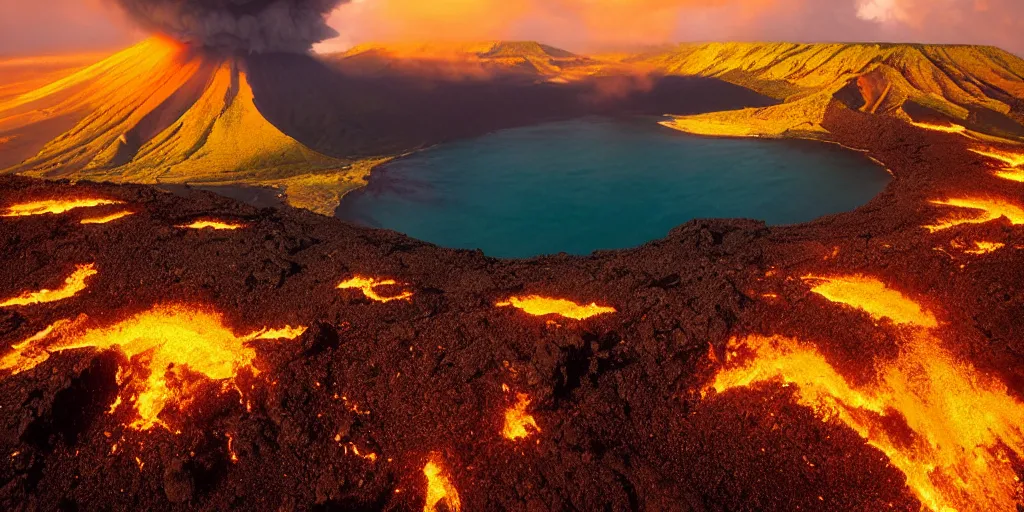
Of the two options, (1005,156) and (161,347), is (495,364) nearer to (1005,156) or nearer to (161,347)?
(161,347)

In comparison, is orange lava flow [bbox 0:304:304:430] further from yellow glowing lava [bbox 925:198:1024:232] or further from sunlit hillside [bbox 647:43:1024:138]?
sunlit hillside [bbox 647:43:1024:138]

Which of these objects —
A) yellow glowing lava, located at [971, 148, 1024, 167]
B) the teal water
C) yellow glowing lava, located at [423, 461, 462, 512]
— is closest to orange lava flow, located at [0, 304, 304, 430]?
yellow glowing lava, located at [423, 461, 462, 512]

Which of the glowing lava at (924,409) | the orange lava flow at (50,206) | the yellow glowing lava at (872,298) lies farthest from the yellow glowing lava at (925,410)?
the orange lava flow at (50,206)

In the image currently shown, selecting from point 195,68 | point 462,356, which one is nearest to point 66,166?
point 195,68

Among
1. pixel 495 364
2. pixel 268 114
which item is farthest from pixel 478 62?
pixel 495 364

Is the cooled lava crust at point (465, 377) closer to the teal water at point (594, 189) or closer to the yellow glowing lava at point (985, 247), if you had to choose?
the yellow glowing lava at point (985, 247)
